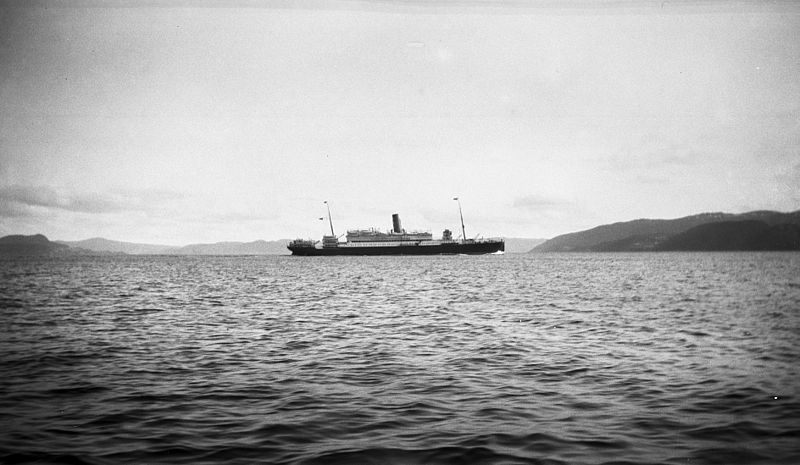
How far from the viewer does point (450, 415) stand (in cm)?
843

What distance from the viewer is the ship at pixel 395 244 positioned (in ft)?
505

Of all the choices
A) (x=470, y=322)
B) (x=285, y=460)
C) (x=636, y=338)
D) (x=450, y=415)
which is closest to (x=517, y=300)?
(x=470, y=322)

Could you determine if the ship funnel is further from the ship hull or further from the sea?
the sea

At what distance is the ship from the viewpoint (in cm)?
15388

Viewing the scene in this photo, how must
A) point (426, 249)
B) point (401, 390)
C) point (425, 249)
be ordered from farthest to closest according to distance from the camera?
point (425, 249)
point (426, 249)
point (401, 390)

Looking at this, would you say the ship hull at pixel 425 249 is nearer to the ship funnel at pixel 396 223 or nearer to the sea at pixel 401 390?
the ship funnel at pixel 396 223

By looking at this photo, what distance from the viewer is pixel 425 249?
154500mm

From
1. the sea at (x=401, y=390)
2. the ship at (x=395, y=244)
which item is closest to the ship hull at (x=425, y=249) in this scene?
the ship at (x=395, y=244)

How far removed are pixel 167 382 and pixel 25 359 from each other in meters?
5.32

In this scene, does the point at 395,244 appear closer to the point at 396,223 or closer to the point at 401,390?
the point at 396,223

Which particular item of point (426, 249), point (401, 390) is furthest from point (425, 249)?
point (401, 390)

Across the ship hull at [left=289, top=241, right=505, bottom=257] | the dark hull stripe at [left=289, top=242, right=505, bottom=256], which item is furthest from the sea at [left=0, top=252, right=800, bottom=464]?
the dark hull stripe at [left=289, top=242, right=505, bottom=256]

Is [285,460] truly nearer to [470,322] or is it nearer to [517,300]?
[470,322]

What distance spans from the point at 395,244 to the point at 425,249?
10474 millimetres
